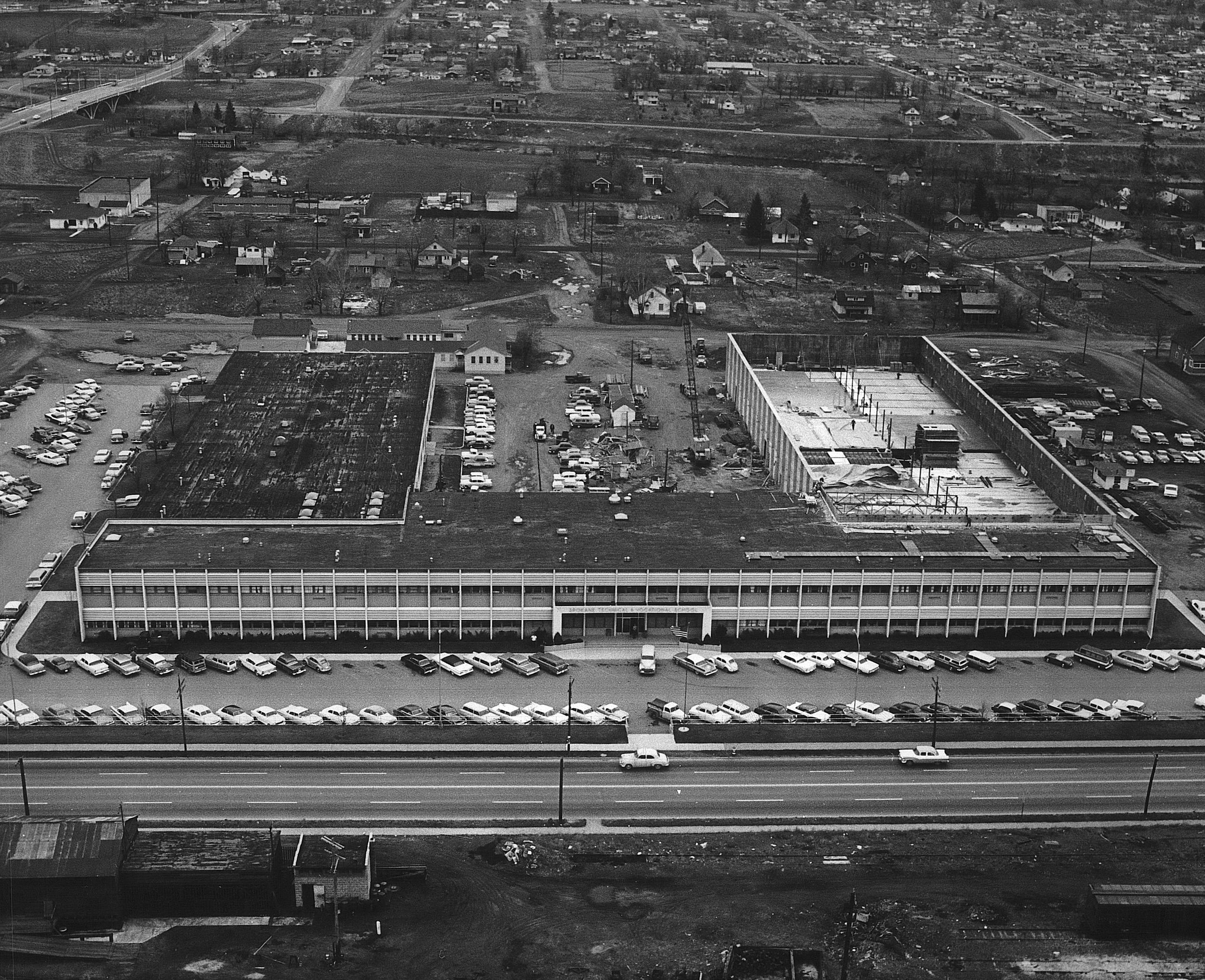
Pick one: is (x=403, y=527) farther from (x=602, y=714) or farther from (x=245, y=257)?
(x=245, y=257)

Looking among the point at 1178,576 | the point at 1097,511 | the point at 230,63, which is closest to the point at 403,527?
the point at 1097,511

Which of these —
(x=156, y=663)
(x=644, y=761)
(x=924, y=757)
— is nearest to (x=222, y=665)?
(x=156, y=663)

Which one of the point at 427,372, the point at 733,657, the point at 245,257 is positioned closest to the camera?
the point at 733,657

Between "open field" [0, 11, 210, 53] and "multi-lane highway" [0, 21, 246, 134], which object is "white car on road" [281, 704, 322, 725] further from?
"open field" [0, 11, 210, 53]

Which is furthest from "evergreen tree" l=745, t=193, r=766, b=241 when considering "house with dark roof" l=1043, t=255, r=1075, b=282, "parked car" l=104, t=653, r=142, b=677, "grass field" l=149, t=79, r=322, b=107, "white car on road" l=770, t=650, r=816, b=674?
"parked car" l=104, t=653, r=142, b=677

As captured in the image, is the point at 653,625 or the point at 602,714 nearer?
the point at 602,714
